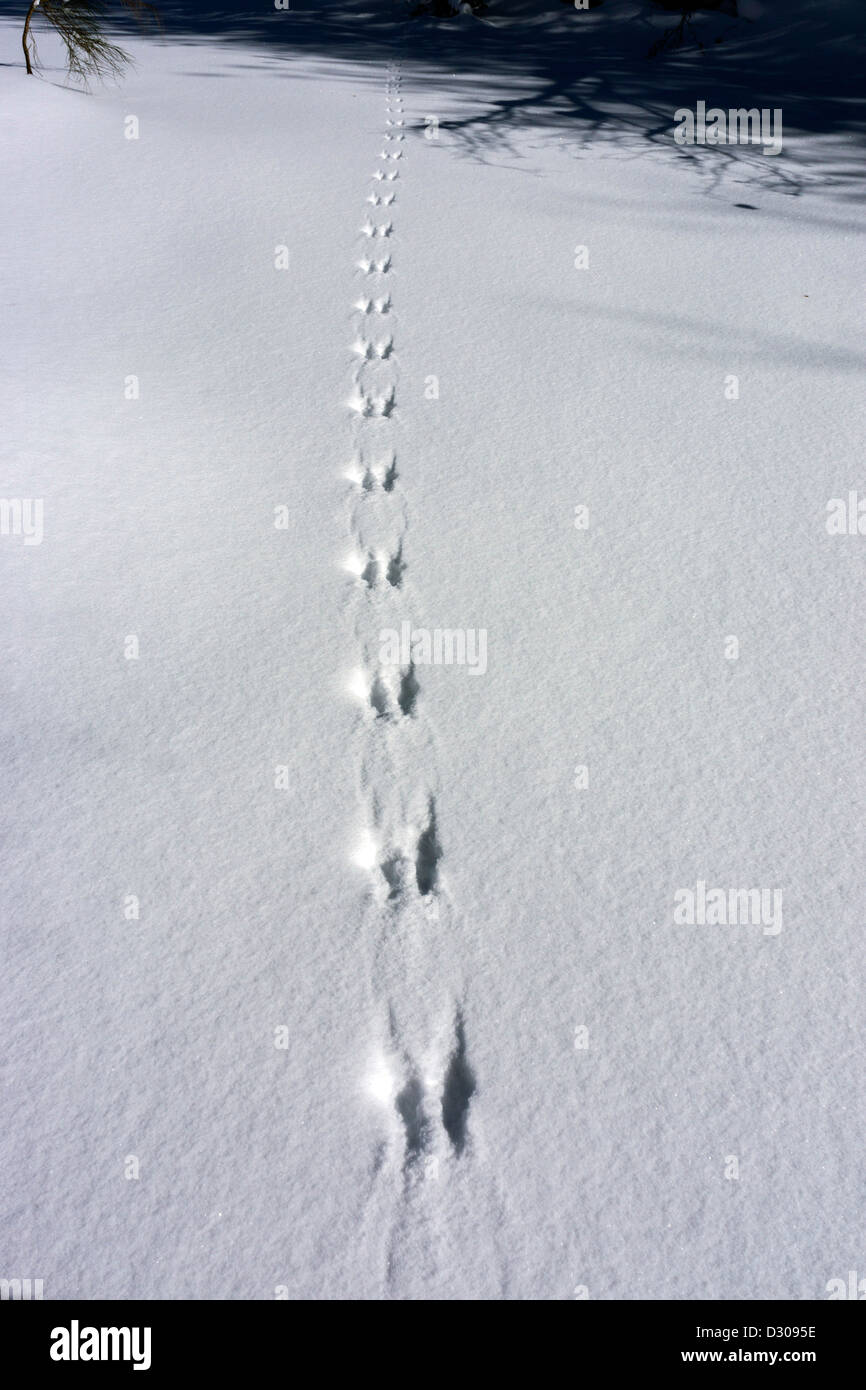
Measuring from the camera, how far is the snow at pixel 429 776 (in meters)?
1.15

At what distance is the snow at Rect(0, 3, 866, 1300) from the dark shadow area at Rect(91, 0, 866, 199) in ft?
6.72

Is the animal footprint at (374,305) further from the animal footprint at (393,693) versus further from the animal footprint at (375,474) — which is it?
the animal footprint at (393,693)

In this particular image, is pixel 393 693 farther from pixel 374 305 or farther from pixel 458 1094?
pixel 374 305

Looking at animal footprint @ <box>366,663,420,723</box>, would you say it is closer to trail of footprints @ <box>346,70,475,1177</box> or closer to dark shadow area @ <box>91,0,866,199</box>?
trail of footprints @ <box>346,70,475,1177</box>

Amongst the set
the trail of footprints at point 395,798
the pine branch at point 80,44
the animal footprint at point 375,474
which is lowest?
the trail of footprints at point 395,798

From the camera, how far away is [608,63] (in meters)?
7.13

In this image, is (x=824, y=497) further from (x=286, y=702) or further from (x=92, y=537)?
(x=92, y=537)

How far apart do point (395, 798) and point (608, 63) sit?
23.9 feet

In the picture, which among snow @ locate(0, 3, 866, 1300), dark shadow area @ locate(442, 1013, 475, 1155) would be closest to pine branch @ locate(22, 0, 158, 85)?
snow @ locate(0, 3, 866, 1300)

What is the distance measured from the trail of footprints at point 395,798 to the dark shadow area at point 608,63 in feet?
9.80

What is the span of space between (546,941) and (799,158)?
486cm

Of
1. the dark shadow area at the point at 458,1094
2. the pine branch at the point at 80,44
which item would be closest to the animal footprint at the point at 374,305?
the dark shadow area at the point at 458,1094

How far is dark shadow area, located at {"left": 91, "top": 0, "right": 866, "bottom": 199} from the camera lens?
17.2ft

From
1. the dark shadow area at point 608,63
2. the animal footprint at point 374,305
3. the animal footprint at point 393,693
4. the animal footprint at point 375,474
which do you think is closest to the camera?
the animal footprint at point 393,693
